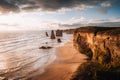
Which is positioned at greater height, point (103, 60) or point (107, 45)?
point (107, 45)

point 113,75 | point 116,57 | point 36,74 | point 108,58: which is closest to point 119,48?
point 116,57

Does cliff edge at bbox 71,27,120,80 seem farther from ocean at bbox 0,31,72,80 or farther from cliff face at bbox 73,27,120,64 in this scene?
ocean at bbox 0,31,72,80

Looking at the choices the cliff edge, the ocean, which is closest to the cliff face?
the cliff edge

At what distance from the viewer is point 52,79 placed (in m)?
22.5

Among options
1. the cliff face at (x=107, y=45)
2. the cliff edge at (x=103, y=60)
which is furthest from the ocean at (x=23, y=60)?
the cliff face at (x=107, y=45)

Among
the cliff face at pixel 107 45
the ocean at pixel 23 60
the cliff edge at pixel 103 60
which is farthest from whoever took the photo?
the ocean at pixel 23 60

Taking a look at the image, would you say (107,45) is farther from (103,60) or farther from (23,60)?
(23,60)

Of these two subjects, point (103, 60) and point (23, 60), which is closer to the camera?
point (103, 60)

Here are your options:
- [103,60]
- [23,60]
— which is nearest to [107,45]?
[103,60]

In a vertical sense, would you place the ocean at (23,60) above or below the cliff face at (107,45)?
below

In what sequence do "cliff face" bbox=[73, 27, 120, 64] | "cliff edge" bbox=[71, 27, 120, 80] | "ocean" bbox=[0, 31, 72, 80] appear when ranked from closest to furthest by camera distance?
"cliff edge" bbox=[71, 27, 120, 80]
"cliff face" bbox=[73, 27, 120, 64]
"ocean" bbox=[0, 31, 72, 80]

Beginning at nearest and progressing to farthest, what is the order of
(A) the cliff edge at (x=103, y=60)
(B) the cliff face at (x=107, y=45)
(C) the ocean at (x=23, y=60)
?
1. (A) the cliff edge at (x=103, y=60)
2. (B) the cliff face at (x=107, y=45)
3. (C) the ocean at (x=23, y=60)

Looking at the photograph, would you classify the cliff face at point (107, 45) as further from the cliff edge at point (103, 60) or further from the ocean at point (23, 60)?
A: the ocean at point (23, 60)

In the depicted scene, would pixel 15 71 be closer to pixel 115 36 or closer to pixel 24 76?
pixel 24 76
